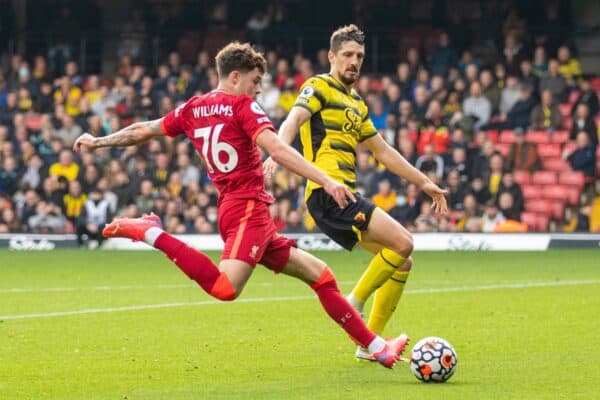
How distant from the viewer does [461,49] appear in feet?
89.9

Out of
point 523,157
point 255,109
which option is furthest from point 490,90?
point 255,109

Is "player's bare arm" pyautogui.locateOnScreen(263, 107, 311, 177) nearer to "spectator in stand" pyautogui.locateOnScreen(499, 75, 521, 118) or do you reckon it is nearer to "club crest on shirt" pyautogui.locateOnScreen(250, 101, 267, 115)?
"club crest on shirt" pyautogui.locateOnScreen(250, 101, 267, 115)

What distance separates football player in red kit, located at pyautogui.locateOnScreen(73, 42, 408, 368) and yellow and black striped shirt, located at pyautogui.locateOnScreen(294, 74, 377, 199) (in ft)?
3.19

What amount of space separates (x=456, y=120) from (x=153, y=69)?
718cm

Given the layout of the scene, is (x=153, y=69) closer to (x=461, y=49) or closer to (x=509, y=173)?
(x=461, y=49)

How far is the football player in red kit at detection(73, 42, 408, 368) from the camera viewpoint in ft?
28.2

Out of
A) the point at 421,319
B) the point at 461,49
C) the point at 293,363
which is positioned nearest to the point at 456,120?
the point at 461,49

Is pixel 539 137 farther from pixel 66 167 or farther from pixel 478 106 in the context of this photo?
pixel 66 167

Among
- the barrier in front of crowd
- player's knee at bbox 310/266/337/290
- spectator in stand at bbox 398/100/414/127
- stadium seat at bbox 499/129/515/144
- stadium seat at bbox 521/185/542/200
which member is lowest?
the barrier in front of crowd

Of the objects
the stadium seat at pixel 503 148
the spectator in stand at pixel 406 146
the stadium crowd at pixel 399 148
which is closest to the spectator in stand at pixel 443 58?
the stadium crowd at pixel 399 148

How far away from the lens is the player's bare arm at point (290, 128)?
30.2 ft

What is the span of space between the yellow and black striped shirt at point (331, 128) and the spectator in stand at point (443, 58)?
16.7 meters

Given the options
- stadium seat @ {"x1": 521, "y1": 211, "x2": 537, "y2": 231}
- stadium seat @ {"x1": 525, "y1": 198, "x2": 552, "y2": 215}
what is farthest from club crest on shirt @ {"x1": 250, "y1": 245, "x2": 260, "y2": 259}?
stadium seat @ {"x1": 525, "y1": 198, "x2": 552, "y2": 215}

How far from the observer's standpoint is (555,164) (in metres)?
23.9
